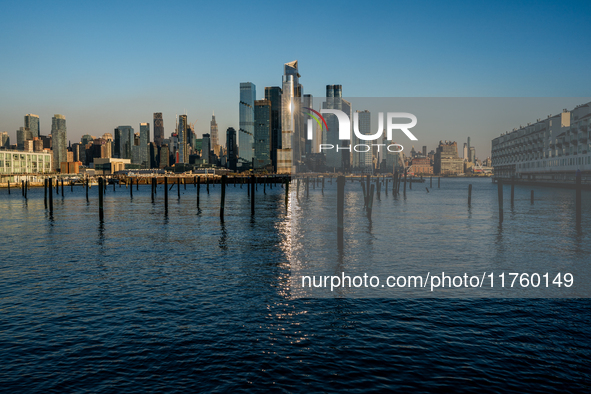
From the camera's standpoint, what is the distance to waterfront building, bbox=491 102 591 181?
114 m

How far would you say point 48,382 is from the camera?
36.2 feet

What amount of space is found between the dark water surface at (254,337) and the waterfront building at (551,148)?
11370 centimetres

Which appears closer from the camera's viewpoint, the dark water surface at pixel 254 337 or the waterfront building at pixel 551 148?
the dark water surface at pixel 254 337

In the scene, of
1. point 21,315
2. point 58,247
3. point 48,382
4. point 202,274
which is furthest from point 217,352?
point 58,247

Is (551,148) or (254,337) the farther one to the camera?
(551,148)

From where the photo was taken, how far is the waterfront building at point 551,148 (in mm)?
114125

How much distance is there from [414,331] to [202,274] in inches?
504

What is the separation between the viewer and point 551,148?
138250mm

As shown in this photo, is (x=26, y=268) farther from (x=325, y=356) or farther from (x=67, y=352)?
(x=325, y=356)

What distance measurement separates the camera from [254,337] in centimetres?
1409

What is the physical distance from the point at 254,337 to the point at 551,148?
497ft

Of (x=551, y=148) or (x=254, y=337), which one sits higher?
(x=551, y=148)

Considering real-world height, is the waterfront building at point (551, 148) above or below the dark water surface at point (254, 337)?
above

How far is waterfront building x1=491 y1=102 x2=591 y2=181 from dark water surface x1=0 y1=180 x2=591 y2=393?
113704mm
